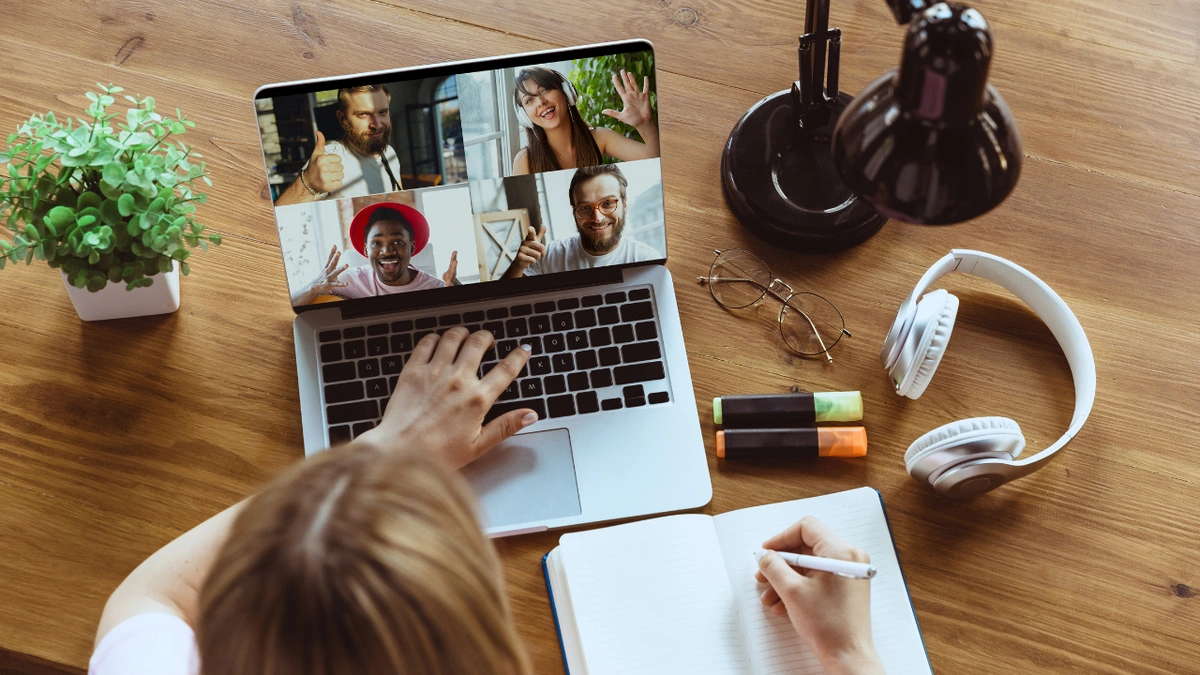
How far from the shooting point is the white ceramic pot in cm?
90

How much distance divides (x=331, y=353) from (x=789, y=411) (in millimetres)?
452

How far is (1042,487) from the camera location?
0.89m

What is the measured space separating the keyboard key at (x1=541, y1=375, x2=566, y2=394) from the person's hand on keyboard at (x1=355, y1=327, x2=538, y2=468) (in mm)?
29

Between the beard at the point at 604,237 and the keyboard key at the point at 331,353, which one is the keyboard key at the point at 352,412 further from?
the beard at the point at 604,237

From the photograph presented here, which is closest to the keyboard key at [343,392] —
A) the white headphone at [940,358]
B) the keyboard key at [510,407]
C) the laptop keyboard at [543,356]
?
the laptop keyboard at [543,356]

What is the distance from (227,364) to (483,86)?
1.25 feet

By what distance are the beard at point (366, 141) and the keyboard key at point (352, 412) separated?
0.78ft

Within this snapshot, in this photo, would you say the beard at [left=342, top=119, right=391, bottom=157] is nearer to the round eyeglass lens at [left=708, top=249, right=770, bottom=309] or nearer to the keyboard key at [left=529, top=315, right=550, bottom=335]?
the keyboard key at [left=529, top=315, right=550, bottom=335]

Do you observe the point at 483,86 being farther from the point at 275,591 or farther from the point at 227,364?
the point at 275,591

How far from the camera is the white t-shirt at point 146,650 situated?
742 mm

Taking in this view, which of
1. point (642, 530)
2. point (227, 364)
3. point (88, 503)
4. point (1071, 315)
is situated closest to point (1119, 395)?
point (1071, 315)

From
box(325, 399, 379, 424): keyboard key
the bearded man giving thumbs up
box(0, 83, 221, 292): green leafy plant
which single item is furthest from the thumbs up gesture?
box(325, 399, 379, 424): keyboard key

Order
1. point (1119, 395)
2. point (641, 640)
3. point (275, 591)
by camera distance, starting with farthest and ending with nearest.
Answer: point (1119, 395) < point (641, 640) < point (275, 591)

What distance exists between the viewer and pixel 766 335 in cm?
95
